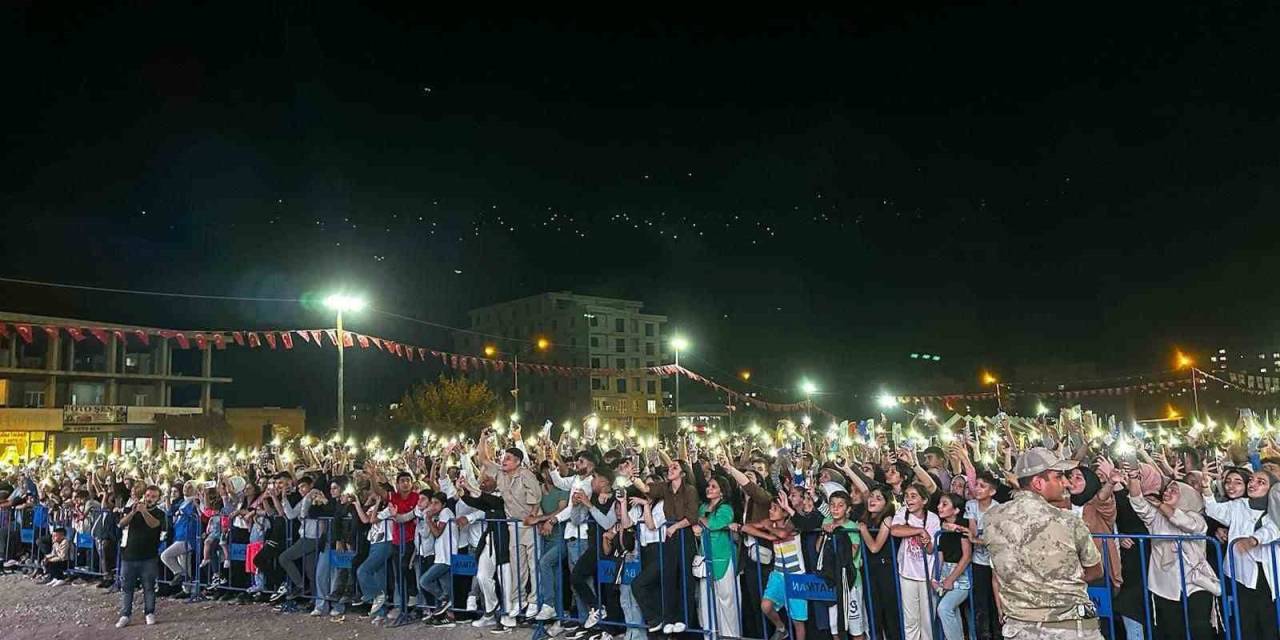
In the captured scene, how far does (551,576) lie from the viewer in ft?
31.6

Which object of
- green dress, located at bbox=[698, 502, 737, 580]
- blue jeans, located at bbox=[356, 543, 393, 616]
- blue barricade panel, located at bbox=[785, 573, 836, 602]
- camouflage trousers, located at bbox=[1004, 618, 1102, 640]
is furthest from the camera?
blue jeans, located at bbox=[356, 543, 393, 616]

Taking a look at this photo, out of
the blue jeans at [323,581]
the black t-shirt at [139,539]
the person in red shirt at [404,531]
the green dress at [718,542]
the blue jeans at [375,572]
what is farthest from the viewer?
the blue jeans at [323,581]

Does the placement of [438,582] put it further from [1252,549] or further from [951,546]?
[1252,549]

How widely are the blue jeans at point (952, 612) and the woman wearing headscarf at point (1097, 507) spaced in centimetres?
116

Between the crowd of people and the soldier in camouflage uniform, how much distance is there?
0.02m

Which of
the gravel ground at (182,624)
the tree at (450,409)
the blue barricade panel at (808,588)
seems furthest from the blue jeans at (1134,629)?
the tree at (450,409)

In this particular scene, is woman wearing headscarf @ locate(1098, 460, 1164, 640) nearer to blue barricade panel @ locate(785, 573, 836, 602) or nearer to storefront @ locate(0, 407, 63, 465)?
blue barricade panel @ locate(785, 573, 836, 602)

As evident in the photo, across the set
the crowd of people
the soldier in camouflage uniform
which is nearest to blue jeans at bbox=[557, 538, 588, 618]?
the crowd of people

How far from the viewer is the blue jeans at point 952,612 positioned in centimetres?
730

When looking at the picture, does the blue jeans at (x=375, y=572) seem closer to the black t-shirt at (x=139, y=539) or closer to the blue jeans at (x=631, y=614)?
the black t-shirt at (x=139, y=539)

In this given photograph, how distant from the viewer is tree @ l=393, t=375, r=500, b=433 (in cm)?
5044

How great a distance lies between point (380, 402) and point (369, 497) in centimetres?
5759

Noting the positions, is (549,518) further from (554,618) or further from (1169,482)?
(1169,482)

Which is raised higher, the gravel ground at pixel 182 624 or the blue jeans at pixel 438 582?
the blue jeans at pixel 438 582
